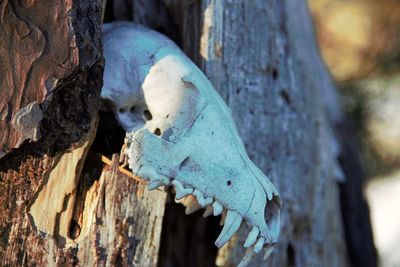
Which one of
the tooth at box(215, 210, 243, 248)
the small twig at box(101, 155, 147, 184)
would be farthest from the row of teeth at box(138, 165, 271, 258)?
the small twig at box(101, 155, 147, 184)

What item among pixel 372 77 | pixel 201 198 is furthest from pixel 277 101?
pixel 372 77

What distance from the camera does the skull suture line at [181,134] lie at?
86cm

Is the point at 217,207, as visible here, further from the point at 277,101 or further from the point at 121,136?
the point at 277,101

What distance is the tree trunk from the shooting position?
86 centimetres

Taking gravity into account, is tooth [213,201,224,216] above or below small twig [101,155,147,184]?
above

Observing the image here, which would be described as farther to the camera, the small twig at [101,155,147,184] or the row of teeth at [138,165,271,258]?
the small twig at [101,155,147,184]

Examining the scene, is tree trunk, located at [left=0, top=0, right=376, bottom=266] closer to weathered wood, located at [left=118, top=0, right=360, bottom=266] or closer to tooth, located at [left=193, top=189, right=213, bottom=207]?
weathered wood, located at [left=118, top=0, right=360, bottom=266]

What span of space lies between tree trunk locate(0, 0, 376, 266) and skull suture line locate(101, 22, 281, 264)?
72 mm

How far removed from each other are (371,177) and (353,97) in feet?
1.47

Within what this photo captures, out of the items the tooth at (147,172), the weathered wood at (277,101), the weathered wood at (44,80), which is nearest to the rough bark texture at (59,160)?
the weathered wood at (44,80)

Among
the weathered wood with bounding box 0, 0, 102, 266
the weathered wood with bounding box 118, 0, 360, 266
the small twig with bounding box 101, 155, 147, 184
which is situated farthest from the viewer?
the weathered wood with bounding box 118, 0, 360, 266

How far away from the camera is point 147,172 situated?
85 cm

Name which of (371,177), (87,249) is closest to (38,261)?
(87,249)

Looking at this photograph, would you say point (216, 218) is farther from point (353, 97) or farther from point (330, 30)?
→ point (330, 30)
